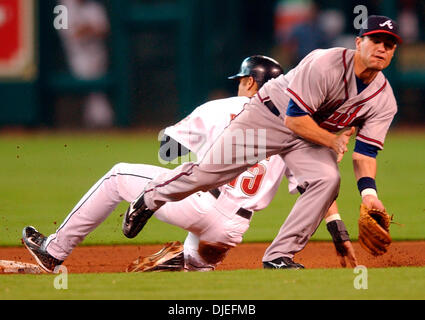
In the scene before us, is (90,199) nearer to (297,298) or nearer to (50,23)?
Result: (297,298)

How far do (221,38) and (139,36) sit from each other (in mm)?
1576

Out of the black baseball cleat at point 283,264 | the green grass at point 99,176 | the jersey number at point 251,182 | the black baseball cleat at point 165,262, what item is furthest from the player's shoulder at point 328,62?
the green grass at point 99,176

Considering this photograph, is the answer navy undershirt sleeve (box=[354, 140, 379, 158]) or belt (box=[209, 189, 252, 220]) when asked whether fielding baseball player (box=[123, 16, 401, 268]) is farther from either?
belt (box=[209, 189, 252, 220])

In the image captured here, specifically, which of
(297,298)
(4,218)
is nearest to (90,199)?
(297,298)

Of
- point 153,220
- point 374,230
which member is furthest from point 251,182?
point 153,220

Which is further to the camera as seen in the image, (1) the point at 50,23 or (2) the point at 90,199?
(1) the point at 50,23

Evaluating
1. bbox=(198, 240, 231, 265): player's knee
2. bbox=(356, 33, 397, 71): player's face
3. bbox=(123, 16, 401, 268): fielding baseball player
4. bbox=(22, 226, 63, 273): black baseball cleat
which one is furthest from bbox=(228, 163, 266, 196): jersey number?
bbox=(22, 226, 63, 273): black baseball cleat

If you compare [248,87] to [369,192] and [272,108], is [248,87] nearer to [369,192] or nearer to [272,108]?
[272,108]

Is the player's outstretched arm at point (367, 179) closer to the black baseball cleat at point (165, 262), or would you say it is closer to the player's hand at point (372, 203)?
the player's hand at point (372, 203)

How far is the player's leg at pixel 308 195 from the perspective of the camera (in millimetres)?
5250

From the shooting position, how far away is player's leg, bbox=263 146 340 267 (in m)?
5.25

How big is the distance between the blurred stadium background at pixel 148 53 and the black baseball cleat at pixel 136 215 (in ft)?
32.1

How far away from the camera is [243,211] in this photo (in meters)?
5.53

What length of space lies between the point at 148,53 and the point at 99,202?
10495 mm
